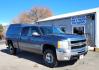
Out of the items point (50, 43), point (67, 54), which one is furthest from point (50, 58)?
point (67, 54)

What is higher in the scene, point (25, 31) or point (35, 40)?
point (25, 31)

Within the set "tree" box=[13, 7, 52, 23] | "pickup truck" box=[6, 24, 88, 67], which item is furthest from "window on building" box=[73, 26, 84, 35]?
"tree" box=[13, 7, 52, 23]

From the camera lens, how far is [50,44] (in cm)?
972

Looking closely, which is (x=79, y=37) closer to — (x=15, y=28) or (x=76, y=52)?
(x=76, y=52)

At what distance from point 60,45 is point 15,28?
5441mm

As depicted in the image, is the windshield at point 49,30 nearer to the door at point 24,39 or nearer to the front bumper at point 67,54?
the door at point 24,39

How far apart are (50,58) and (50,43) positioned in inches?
30.1

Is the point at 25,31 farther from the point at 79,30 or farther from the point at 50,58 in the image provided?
the point at 79,30

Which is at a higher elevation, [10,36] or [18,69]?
[10,36]

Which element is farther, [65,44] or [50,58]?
[50,58]

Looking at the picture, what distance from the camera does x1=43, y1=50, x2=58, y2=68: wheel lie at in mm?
9559

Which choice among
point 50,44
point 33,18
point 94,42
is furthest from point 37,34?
point 33,18

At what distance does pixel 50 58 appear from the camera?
32.2 ft

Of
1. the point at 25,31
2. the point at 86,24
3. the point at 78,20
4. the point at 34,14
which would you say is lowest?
the point at 25,31
